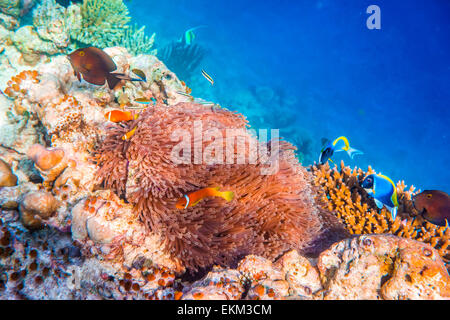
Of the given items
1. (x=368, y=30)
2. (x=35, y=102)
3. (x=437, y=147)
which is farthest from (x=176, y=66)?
(x=368, y=30)

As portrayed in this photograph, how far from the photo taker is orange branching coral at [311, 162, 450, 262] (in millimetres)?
3475

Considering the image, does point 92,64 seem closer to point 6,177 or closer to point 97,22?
point 6,177

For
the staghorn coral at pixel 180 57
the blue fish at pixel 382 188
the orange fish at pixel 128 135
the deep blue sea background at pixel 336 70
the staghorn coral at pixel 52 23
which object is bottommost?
the blue fish at pixel 382 188

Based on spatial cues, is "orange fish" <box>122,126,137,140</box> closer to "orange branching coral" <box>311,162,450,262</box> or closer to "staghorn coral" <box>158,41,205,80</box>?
"orange branching coral" <box>311,162,450,262</box>

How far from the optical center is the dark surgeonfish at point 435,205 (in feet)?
9.90

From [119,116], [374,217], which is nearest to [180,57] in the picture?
[119,116]

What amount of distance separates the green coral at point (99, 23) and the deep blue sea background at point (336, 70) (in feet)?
32.4

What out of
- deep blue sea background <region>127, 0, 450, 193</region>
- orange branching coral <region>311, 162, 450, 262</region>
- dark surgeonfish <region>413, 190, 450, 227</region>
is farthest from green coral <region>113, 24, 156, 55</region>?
dark surgeonfish <region>413, 190, 450, 227</region>

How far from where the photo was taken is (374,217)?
11.9 ft

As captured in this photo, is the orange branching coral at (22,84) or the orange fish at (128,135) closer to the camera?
the orange fish at (128,135)

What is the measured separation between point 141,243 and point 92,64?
240 centimetres

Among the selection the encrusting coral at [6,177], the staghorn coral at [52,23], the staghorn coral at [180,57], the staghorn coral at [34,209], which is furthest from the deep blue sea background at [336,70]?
the staghorn coral at [34,209]

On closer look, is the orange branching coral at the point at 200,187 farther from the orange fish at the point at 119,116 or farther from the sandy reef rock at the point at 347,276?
the sandy reef rock at the point at 347,276

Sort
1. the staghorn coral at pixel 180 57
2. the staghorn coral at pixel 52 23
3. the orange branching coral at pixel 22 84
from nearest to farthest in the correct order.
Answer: the orange branching coral at pixel 22 84 < the staghorn coral at pixel 52 23 < the staghorn coral at pixel 180 57
